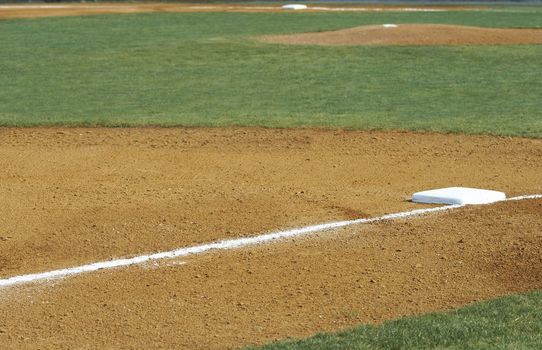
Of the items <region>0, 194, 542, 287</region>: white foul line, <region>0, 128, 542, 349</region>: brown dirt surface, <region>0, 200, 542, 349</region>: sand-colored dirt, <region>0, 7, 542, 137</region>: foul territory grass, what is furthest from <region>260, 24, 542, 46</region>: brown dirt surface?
<region>0, 200, 542, 349</region>: sand-colored dirt

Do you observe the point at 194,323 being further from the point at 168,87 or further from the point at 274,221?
the point at 168,87

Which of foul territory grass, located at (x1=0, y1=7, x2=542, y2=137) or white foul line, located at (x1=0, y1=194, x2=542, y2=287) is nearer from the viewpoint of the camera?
white foul line, located at (x1=0, y1=194, x2=542, y2=287)

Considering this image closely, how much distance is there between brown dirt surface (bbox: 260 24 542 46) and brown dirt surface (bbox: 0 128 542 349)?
12337 mm

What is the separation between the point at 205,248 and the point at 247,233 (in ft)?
1.65

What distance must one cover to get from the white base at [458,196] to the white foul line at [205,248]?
4.9 inches

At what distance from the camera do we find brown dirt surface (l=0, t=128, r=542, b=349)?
588 cm

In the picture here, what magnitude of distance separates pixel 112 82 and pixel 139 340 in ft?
43.1

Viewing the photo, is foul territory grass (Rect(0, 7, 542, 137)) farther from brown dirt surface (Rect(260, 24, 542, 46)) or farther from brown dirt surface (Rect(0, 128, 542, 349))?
brown dirt surface (Rect(0, 128, 542, 349))

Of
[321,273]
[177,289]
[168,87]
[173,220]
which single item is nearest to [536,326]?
[321,273]

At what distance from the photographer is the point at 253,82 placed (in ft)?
58.5

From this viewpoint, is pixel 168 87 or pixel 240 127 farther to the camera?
pixel 168 87

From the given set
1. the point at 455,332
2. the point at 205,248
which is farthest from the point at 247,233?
the point at 455,332

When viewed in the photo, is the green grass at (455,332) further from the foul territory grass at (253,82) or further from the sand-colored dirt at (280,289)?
the foul territory grass at (253,82)

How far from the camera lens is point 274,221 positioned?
314 inches
